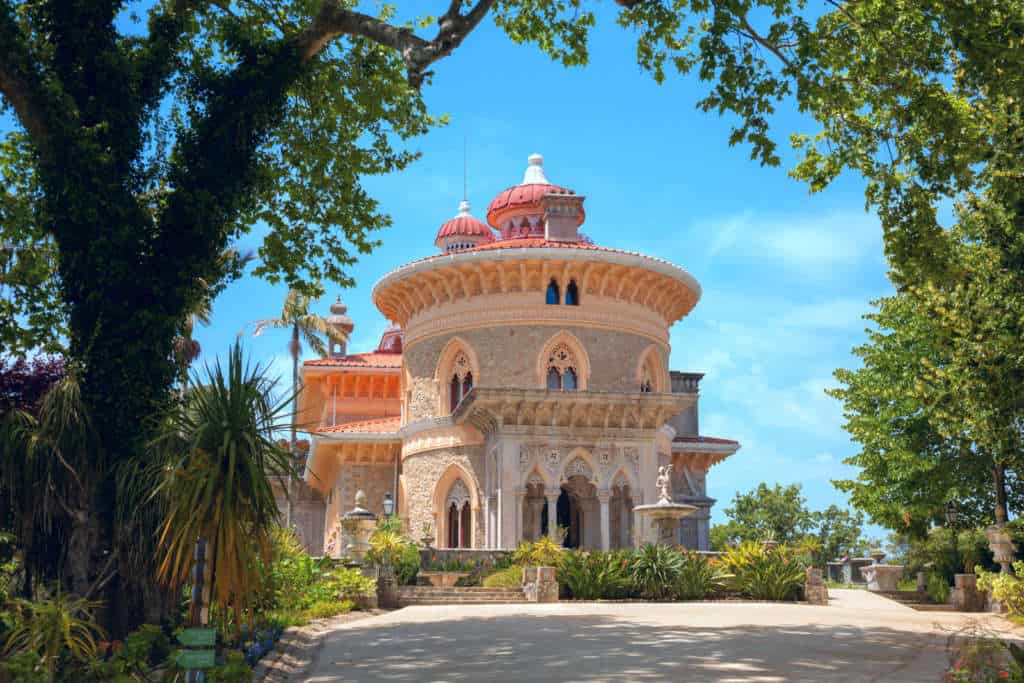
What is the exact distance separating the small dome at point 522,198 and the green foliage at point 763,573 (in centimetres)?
A: 2236

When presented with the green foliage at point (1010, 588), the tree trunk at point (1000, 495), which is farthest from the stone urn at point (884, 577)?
the green foliage at point (1010, 588)

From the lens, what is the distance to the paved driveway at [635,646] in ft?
33.2

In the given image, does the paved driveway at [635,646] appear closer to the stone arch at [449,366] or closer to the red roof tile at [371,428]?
the stone arch at [449,366]

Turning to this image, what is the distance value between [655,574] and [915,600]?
9229 millimetres

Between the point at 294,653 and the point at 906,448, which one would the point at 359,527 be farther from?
the point at 906,448

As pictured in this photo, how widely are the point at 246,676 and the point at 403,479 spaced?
80.6 ft

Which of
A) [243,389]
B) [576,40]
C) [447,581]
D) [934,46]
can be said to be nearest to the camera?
[243,389]

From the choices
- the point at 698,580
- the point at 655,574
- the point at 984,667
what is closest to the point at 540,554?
the point at 655,574

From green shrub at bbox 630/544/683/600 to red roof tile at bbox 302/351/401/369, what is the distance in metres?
22.9

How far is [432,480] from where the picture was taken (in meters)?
32.7

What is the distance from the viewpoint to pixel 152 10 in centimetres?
1694

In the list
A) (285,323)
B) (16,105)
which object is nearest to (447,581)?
(16,105)

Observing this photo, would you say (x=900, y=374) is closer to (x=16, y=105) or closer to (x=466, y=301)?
(x=466, y=301)

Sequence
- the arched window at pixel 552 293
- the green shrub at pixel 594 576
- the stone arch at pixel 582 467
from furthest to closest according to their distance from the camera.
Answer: the arched window at pixel 552 293 < the stone arch at pixel 582 467 < the green shrub at pixel 594 576
